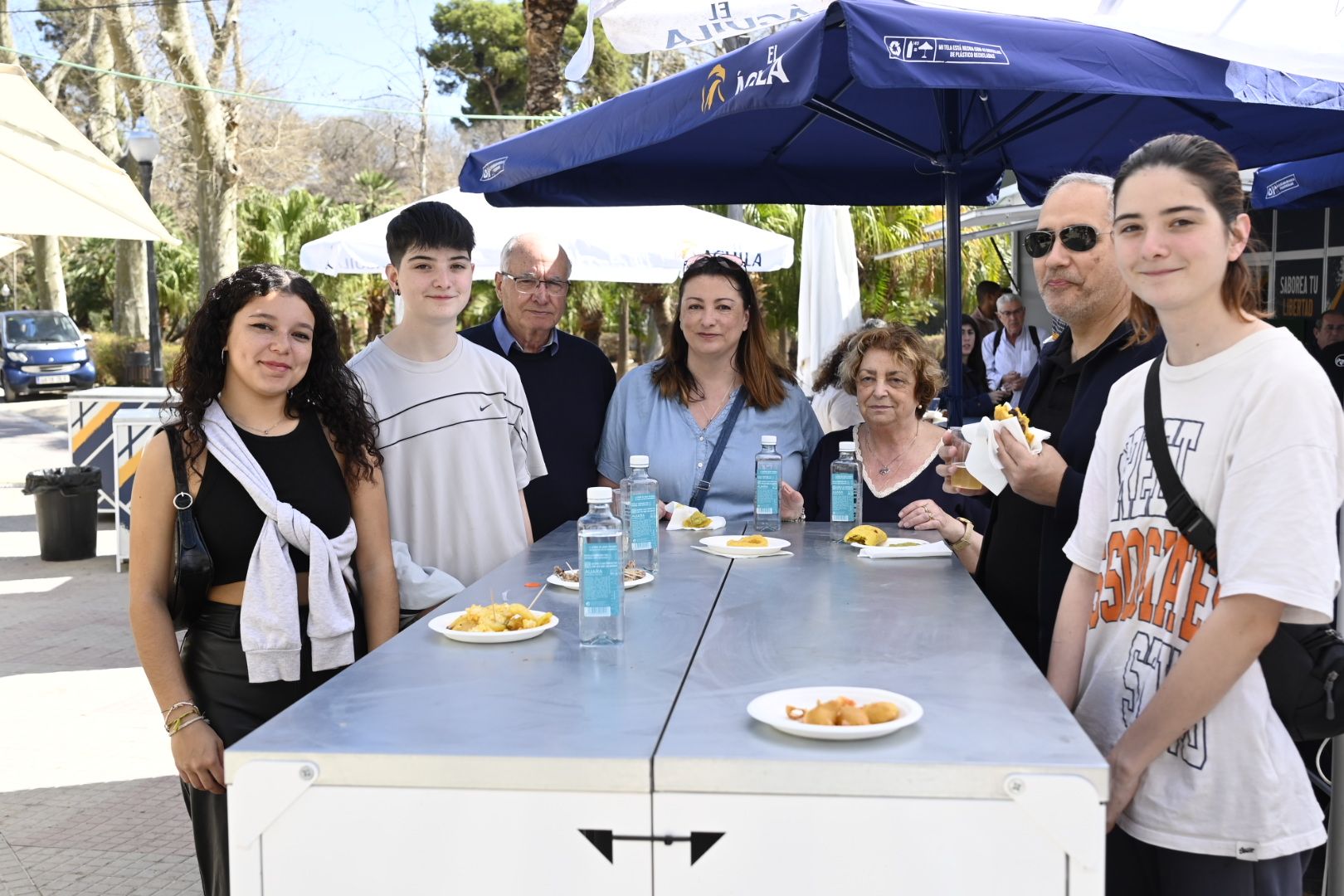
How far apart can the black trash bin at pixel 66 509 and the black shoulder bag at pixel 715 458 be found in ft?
25.5

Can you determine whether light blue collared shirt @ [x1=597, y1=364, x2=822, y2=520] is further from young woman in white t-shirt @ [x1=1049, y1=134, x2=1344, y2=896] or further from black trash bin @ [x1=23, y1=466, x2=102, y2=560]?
black trash bin @ [x1=23, y1=466, x2=102, y2=560]

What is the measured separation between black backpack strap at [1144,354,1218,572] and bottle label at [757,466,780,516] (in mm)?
1919

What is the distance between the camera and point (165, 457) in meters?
3.03

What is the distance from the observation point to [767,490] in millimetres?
4227

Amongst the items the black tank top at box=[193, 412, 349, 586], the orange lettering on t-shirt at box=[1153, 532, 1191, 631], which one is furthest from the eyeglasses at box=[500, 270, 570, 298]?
the orange lettering on t-shirt at box=[1153, 532, 1191, 631]

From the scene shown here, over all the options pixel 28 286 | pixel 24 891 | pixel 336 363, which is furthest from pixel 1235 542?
pixel 28 286

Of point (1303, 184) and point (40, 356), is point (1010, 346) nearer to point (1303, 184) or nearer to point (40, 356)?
point (1303, 184)

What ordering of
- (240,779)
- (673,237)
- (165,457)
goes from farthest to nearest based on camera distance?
(673,237), (165,457), (240,779)

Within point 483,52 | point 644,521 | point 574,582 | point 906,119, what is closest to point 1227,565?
point 574,582

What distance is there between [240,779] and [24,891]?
9.35ft

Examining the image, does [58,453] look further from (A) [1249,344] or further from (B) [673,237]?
(A) [1249,344]

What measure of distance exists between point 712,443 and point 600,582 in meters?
1.88

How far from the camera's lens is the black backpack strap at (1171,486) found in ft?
7.19

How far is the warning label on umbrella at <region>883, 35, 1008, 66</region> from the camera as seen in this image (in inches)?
132
